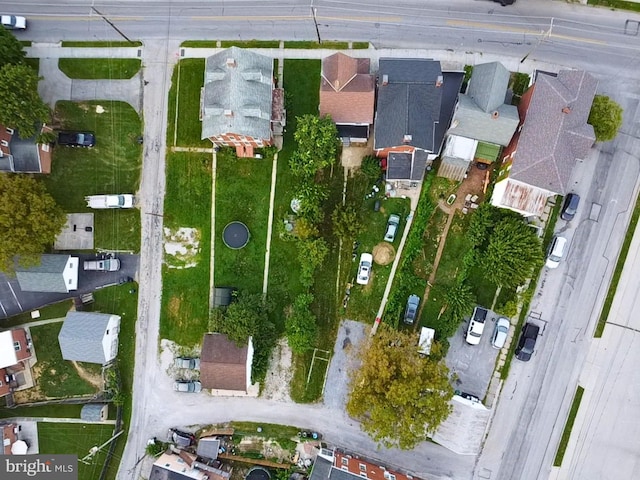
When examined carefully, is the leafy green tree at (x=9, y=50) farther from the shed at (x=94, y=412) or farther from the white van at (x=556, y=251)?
the white van at (x=556, y=251)

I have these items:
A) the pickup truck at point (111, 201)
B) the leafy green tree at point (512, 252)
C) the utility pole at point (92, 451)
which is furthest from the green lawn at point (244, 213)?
the leafy green tree at point (512, 252)

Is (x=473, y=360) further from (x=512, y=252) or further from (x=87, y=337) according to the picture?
(x=87, y=337)

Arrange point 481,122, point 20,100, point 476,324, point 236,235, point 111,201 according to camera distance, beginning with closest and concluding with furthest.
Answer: point 20,100 → point 481,122 → point 476,324 → point 111,201 → point 236,235

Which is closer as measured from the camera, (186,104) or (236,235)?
(236,235)

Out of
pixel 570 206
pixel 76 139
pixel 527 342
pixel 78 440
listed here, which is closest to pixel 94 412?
pixel 78 440

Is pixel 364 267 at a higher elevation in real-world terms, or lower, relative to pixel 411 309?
higher

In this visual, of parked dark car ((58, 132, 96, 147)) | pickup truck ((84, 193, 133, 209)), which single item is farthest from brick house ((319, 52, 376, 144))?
parked dark car ((58, 132, 96, 147))
